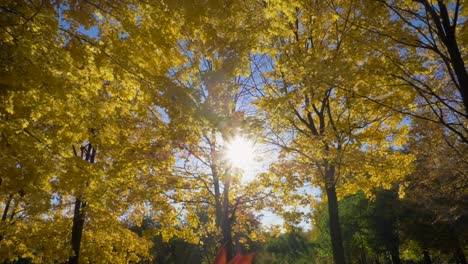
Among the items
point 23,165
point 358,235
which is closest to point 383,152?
point 23,165

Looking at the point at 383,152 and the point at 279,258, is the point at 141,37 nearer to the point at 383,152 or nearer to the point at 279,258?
the point at 383,152

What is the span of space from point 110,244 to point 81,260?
97cm

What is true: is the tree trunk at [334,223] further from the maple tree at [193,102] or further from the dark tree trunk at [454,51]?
the dark tree trunk at [454,51]

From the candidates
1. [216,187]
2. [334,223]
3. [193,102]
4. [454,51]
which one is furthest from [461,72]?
[216,187]

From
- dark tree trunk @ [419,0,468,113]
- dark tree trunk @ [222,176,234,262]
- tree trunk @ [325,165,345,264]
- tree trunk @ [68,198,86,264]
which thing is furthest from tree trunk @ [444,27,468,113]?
tree trunk @ [68,198,86,264]

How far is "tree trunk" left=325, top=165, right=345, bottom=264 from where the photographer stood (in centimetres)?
821

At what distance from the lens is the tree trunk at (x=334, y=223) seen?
8211mm

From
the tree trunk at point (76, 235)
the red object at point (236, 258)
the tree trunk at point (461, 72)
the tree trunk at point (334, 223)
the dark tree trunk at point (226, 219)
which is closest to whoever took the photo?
the red object at point (236, 258)

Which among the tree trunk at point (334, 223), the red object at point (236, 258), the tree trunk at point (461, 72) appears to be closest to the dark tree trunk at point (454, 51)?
the tree trunk at point (461, 72)

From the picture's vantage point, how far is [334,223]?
8.51 meters

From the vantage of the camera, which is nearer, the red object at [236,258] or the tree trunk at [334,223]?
the red object at [236,258]

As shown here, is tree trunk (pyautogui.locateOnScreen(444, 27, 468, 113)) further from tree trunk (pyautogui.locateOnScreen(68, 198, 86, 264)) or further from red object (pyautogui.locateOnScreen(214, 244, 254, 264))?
tree trunk (pyautogui.locateOnScreen(68, 198, 86, 264))

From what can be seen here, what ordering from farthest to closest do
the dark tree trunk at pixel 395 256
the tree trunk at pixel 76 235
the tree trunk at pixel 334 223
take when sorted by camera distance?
the dark tree trunk at pixel 395 256
the tree trunk at pixel 76 235
the tree trunk at pixel 334 223

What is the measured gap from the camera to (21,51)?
400 centimetres
